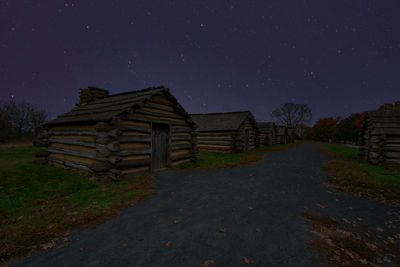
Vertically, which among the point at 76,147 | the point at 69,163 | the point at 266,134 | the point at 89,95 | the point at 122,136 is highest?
the point at 89,95

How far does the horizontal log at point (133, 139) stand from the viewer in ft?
25.7

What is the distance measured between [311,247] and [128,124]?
25.9 feet

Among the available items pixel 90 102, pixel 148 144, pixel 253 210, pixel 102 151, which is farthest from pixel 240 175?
pixel 90 102

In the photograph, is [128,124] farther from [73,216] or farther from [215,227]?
[215,227]

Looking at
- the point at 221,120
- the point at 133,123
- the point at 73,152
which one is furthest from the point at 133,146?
the point at 221,120

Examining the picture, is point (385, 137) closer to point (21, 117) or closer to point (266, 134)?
point (266, 134)

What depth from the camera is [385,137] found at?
474 inches

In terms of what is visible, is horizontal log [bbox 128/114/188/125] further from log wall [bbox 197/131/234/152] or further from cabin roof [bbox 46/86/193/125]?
log wall [bbox 197/131/234/152]

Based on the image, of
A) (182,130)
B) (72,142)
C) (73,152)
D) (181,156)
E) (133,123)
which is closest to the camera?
(133,123)

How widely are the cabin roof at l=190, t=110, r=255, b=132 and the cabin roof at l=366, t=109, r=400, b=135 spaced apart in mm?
11241

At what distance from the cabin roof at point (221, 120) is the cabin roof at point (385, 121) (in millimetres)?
11241

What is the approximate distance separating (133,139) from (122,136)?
0.61 meters

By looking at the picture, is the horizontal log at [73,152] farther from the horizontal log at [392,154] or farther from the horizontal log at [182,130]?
the horizontal log at [392,154]

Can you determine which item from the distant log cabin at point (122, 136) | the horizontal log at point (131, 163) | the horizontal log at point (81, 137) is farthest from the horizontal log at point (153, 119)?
the horizontal log at point (131, 163)
